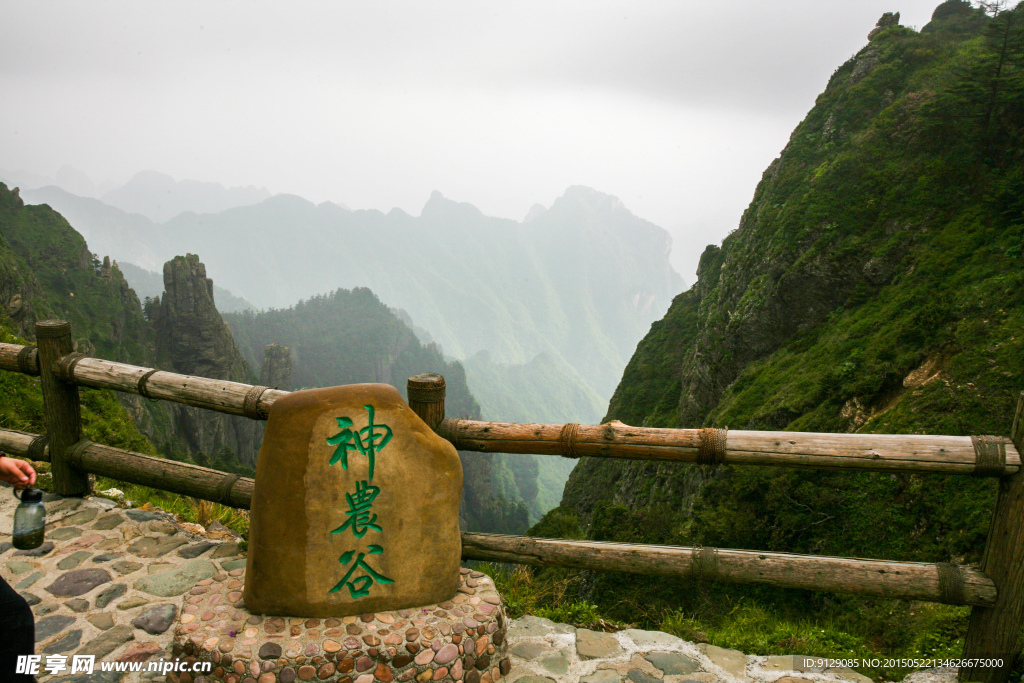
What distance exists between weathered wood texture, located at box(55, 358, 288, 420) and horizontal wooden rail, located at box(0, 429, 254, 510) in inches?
16.7

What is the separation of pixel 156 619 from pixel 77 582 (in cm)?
66

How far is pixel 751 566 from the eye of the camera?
9.21 ft

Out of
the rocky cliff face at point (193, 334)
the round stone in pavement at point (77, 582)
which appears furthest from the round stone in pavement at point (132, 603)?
the rocky cliff face at point (193, 334)

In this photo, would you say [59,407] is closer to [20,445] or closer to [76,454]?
[76,454]

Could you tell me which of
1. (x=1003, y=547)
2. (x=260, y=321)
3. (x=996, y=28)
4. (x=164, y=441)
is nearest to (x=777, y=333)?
(x=996, y=28)

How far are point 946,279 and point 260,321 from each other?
110m

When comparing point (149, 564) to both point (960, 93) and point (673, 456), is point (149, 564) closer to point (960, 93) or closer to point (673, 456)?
point (673, 456)

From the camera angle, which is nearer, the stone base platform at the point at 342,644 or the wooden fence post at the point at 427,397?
the stone base platform at the point at 342,644

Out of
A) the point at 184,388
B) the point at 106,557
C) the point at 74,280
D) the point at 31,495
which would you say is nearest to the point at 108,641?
the point at 106,557

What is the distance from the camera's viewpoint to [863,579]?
269 centimetres

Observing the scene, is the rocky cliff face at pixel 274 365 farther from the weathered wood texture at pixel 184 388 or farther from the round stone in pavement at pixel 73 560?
the round stone in pavement at pixel 73 560

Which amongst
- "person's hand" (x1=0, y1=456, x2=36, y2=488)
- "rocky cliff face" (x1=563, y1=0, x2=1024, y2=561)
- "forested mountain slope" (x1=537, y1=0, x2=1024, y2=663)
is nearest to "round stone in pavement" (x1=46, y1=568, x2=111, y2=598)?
"person's hand" (x1=0, y1=456, x2=36, y2=488)

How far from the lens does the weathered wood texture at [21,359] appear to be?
3801mm

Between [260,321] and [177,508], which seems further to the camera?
[260,321]
